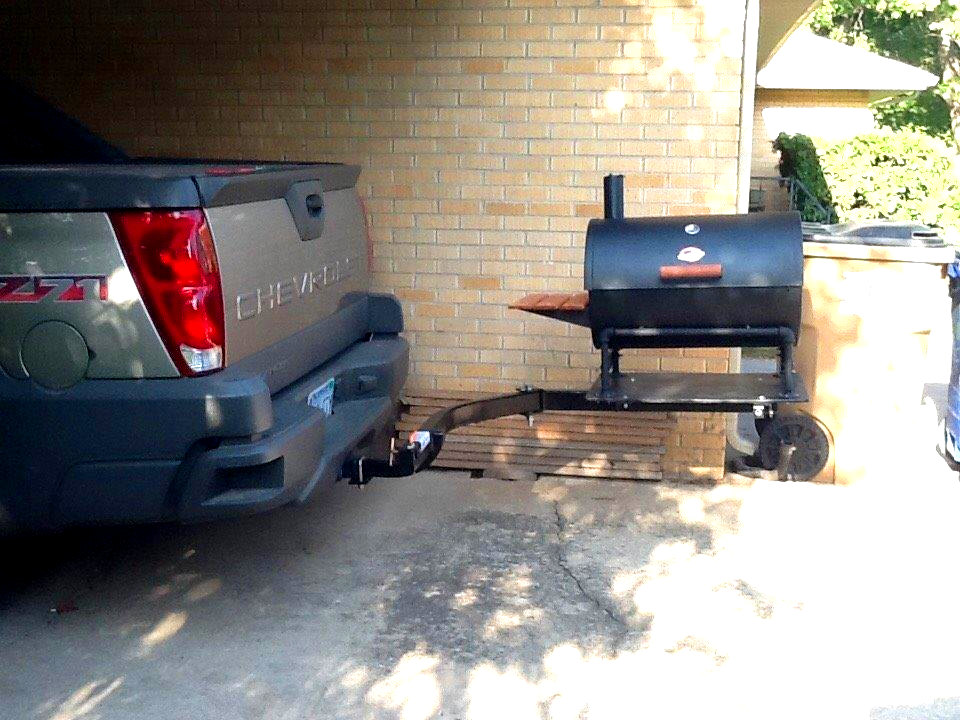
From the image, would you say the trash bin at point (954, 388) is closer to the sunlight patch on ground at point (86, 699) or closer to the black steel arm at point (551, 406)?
the black steel arm at point (551, 406)

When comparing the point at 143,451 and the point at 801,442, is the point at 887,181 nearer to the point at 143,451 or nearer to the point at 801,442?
the point at 801,442

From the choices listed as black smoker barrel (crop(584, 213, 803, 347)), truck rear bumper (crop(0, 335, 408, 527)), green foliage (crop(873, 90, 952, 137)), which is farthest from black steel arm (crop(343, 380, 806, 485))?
green foliage (crop(873, 90, 952, 137))

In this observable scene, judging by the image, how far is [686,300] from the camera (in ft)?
16.7

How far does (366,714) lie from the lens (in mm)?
4098

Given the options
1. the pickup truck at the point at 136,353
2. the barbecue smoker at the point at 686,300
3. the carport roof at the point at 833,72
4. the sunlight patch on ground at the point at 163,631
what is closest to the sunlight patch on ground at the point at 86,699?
the sunlight patch on ground at the point at 163,631

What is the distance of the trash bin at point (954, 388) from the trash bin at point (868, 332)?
0.06 m

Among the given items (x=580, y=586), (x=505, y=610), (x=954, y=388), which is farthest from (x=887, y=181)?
(x=505, y=610)

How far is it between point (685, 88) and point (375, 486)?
2686 millimetres

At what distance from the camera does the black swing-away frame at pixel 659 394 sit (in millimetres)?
5027

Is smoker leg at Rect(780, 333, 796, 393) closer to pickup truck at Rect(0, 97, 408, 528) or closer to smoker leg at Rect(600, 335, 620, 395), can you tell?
smoker leg at Rect(600, 335, 620, 395)

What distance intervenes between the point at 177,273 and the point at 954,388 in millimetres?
4272

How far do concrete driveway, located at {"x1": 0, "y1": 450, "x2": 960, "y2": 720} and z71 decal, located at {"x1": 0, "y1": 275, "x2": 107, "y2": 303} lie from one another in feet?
4.52

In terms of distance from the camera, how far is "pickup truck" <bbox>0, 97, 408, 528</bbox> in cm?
402

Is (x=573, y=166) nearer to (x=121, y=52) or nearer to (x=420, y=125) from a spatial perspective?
(x=420, y=125)
